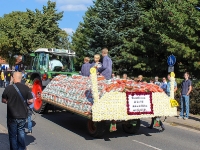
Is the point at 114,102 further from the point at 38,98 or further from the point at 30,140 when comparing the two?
the point at 38,98

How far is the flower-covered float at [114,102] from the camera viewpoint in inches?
327

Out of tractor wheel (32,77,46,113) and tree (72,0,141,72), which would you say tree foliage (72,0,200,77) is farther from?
tractor wheel (32,77,46,113)

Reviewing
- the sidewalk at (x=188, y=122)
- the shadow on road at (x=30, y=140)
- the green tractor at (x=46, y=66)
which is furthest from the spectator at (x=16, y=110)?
the sidewalk at (x=188, y=122)

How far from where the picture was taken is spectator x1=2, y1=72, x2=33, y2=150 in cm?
663

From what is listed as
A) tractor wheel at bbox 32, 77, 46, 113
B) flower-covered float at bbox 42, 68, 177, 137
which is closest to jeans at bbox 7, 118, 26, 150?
flower-covered float at bbox 42, 68, 177, 137

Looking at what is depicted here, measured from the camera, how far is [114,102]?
8414 mm

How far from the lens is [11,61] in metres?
55.5

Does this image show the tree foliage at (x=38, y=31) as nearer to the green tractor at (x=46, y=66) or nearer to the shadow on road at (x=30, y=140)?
the green tractor at (x=46, y=66)

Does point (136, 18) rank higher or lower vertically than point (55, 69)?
higher

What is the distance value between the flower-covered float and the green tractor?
3.86 meters

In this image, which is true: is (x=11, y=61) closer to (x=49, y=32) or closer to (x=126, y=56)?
(x=49, y=32)

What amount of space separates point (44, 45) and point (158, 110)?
32.0 metres

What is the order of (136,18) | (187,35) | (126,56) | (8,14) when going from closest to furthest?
(187,35)
(126,56)
(136,18)
(8,14)

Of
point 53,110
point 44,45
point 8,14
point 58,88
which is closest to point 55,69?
point 53,110
